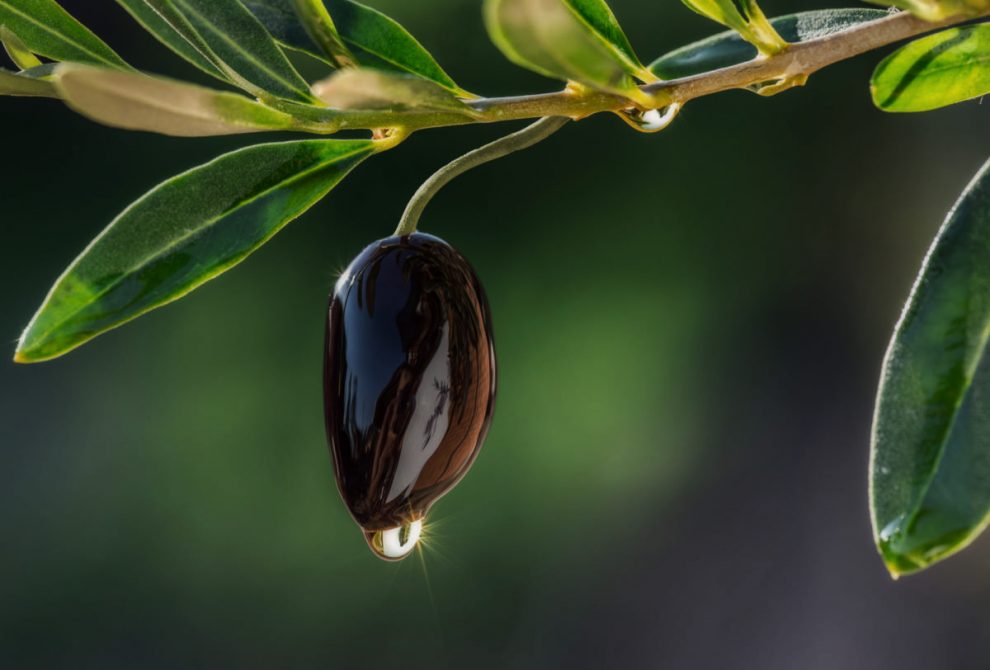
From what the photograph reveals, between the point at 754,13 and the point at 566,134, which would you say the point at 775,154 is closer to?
the point at 566,134

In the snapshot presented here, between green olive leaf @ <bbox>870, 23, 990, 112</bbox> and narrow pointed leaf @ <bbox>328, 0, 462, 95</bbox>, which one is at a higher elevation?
narrow pointed leaf @ <bbox>328, 0, 462, 95</bbox>

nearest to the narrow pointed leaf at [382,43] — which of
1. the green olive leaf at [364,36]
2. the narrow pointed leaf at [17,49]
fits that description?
the green olive leaf at [364,36]

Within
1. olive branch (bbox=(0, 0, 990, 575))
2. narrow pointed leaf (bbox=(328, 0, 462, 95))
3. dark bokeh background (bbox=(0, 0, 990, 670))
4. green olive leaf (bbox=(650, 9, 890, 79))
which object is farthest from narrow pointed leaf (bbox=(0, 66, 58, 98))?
dark bokeh background (bbox=(0, 0, 990, 670))

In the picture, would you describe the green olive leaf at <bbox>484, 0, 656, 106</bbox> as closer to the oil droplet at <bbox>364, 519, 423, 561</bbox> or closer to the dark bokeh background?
the oil droplet at <bbox>364, 519, 423, 561</bbox>

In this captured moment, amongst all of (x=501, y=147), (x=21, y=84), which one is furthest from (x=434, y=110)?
(x=21, y=84)

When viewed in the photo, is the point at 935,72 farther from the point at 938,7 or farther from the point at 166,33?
the point at 166,33

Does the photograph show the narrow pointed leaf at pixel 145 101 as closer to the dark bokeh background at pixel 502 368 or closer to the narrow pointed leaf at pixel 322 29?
the narrow pointed leaf at pixel 322 29
